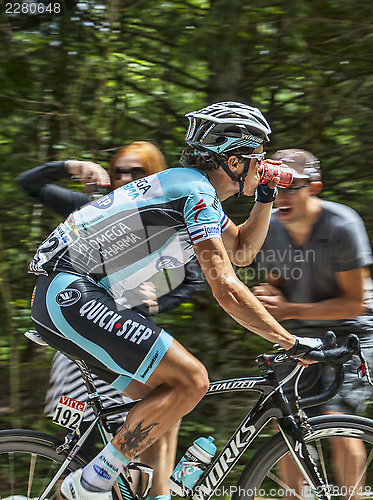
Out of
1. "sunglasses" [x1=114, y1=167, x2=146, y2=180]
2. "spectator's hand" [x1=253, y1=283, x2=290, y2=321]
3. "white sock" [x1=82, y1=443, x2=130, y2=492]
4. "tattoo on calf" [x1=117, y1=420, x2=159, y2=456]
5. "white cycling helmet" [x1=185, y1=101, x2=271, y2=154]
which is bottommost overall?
"white sock" [x1=82, y1=443, x2=130, y2=492]

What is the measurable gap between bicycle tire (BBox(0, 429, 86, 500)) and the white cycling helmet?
1.39 meters

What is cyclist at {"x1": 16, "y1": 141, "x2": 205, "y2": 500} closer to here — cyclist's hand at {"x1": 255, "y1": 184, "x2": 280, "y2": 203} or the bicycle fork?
the bicycle fork

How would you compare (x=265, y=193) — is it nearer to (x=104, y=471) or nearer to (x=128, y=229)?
(x=128, y=229)

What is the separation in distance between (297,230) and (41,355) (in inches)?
84.1

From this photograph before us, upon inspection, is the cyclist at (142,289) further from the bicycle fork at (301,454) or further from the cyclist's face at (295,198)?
the cyclist's face at (295,198)

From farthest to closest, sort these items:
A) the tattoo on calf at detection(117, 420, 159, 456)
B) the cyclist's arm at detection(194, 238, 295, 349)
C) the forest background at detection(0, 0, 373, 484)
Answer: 1. the forest background at detection(0, 0, 373, 484)
2. the tattoo on calf at detection(117, 420, 159, 456)
3. the cyclist's arm at detection(194, 238, 295, 349)

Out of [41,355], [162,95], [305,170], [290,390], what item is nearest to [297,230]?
[305,170]

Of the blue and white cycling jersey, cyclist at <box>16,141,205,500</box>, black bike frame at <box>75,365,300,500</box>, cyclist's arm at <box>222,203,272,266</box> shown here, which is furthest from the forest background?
the blue and white cycling jersey

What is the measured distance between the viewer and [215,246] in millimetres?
2145

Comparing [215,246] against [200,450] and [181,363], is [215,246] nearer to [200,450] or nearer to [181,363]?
[181,363]

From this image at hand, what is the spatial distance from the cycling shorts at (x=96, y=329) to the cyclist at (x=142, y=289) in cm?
37

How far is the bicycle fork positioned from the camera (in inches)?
95.3

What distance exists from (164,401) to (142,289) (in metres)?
0.74

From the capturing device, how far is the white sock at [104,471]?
2258 mm
